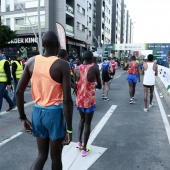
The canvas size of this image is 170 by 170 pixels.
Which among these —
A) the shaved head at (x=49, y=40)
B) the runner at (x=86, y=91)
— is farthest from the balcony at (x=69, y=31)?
the shaved head at (x=49, y=40)

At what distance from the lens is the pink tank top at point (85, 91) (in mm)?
3960

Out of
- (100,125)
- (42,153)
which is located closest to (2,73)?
(100,125)

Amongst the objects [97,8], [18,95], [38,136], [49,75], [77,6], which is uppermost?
[97,8]

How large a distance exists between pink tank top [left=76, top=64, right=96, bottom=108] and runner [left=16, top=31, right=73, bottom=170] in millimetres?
1559

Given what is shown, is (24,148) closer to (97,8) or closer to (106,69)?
(106,69)

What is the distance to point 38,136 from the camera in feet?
8.14

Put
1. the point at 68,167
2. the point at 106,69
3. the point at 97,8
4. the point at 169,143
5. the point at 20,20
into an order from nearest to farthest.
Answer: the point at 68,167, the point at 169,143, the point at 106,69, the point at 20,20, the point at 97,8

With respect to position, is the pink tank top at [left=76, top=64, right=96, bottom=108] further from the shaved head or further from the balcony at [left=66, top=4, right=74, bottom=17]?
the balcony at [left=66, top=4, right=74, bottom=17]

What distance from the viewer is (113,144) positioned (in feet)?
14.9

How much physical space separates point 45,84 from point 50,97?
143 millimetres

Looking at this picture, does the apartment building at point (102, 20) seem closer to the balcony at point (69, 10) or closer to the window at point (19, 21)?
the balcony at point (69, 10)

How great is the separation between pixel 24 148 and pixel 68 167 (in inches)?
45.3

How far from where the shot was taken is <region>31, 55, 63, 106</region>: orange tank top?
88.0 inches

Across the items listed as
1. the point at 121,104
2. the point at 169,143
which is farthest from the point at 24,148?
the point at 121,104
